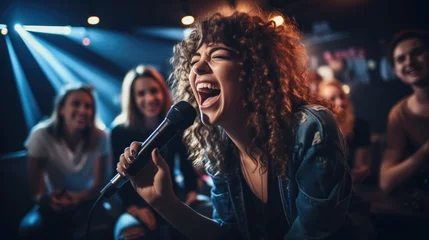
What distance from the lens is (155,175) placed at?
135cm

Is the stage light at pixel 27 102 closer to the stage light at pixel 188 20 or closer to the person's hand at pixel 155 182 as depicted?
the stage light at pixel 188 20

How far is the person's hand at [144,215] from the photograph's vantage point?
7.35ft

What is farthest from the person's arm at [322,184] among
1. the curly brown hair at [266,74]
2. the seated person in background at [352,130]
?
the seated person in background at [352,130]

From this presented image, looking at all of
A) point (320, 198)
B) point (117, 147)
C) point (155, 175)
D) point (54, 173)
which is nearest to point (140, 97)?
point (117, 147)

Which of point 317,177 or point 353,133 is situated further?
point 353,133

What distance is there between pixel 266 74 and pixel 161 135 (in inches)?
19.3

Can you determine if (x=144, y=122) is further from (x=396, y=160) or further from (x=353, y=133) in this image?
(x=396, y=160)

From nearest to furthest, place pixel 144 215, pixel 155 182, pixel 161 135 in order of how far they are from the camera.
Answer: pixel 161 135 < pixel 155 182 < pixel 144 215

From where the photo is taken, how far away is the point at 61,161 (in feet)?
8.77

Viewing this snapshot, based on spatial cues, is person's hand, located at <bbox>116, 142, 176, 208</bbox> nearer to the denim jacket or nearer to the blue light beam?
the denim jacket

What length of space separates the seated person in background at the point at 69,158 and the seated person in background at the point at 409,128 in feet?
7.65

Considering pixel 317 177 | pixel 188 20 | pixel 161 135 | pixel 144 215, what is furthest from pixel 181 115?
pixel 144 215

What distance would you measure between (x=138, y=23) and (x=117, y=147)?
1.04m

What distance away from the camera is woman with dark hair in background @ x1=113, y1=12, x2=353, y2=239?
3.72 feet
